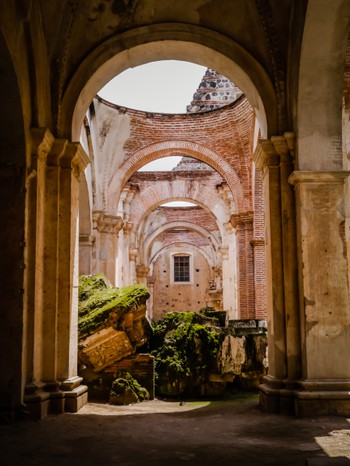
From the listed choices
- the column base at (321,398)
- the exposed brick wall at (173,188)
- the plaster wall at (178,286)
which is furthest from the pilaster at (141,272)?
the column base at (321,398)

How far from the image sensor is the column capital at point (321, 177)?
6363 mm

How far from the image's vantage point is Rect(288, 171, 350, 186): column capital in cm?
636

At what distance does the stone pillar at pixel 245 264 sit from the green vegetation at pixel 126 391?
27.9 feet

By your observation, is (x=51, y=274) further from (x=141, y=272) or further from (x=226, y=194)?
(x=141, y=272)

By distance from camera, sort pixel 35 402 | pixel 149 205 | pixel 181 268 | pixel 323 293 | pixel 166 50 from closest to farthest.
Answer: pixel 35 402, pixel 323 293, pixel 166 50, pixel 149 205, pixel 181 268

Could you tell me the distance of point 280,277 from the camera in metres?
6.62

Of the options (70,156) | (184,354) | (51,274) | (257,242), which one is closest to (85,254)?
(257,242)

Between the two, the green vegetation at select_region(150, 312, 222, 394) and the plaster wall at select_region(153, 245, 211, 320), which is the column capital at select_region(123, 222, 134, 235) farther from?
the plaster wall at select_region(153, 245, 211, 320)

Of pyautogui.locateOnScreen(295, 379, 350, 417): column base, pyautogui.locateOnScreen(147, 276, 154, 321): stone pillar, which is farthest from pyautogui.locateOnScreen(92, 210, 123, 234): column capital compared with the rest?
pyautogui.locateOnScreen(147, 276, 154, 321): stone pillar

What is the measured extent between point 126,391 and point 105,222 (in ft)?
26.0

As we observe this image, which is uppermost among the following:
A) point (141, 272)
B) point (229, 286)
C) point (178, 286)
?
point (141, 272)

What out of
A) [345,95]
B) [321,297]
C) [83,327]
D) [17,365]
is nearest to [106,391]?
[83,327]

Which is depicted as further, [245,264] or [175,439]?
[245,264]

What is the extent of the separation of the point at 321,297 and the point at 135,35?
398 cm
